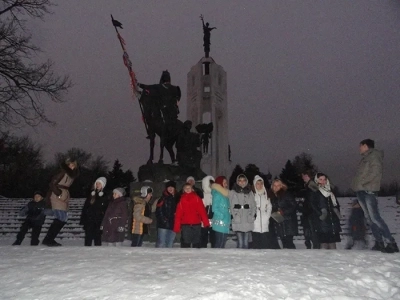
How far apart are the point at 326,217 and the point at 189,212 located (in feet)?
6.98

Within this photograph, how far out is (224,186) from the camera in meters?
6.47

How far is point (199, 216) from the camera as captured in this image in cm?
609

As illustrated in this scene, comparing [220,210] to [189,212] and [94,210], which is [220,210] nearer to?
[189,212]

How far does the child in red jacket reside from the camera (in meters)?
6.02

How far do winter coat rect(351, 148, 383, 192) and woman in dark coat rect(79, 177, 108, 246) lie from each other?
4074 millimetres

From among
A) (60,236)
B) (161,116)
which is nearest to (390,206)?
(161,116)

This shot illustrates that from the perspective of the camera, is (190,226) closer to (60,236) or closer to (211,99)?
(60,236)

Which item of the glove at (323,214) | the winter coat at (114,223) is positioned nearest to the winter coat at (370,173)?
the glove at (323,214)

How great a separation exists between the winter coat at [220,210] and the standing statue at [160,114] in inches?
163

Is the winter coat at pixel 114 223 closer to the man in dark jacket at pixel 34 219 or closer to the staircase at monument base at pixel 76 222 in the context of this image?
the man in dark jacket at pixel 34 219

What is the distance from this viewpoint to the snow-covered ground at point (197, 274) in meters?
3.36

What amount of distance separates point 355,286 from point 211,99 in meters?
34.6

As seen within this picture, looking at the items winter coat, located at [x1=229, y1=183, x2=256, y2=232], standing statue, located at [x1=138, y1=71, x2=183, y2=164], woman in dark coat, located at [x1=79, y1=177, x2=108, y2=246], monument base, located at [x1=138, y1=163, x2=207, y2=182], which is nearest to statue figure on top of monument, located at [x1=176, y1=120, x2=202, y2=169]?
standing statue, located at [x1=138, y1=71, x2=183, y2=164]

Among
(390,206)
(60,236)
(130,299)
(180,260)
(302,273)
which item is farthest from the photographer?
(390,206)
